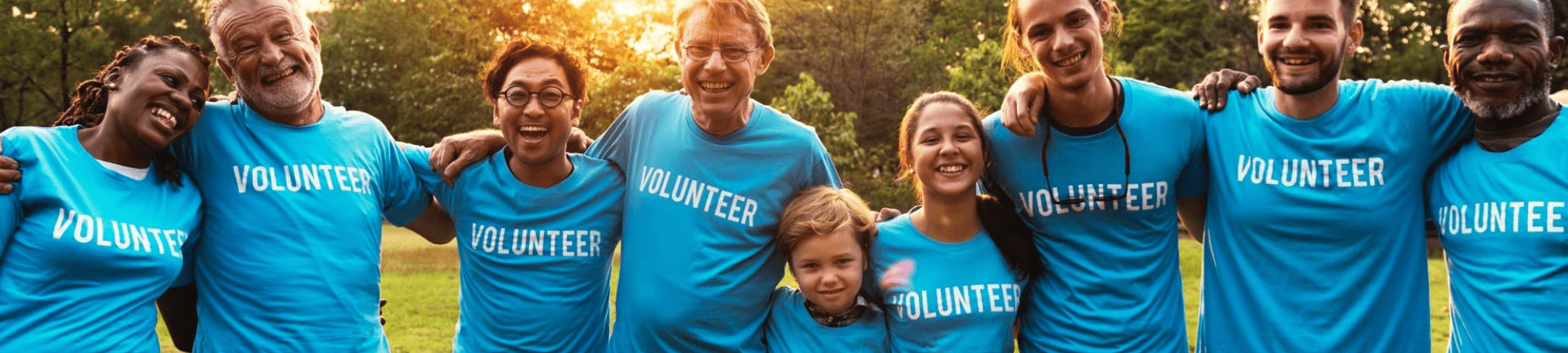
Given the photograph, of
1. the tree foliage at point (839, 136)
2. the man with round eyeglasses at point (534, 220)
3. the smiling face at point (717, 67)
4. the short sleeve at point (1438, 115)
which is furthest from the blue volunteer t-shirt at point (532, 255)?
the tree foliage at point (839, 136)

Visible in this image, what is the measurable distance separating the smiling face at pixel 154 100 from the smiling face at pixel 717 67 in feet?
6.01

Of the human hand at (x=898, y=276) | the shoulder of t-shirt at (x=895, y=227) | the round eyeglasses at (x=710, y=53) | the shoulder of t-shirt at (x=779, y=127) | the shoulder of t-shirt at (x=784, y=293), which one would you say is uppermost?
the round eyeglasses at (x=710, y=53)

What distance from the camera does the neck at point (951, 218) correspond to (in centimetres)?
460

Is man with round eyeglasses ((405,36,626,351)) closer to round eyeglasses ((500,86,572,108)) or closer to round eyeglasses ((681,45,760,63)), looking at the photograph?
round eyeglasses ((500,86,572,108))

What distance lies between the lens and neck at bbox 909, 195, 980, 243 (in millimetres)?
4598

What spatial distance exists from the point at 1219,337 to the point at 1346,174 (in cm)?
81

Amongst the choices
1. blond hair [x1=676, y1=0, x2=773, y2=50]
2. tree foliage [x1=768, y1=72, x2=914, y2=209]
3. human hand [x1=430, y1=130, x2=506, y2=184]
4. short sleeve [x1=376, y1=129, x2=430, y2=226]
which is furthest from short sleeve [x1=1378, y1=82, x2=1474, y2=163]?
tree foliage [x1=768, y1=72, x2=914, y2=209]

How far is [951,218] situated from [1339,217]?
1.45m

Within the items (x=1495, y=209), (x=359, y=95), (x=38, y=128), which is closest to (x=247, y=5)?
(x=38, y=128)

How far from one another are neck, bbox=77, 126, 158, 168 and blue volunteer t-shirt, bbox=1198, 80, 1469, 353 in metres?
4.11

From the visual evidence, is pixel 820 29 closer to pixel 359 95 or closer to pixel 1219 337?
pixel 359 95

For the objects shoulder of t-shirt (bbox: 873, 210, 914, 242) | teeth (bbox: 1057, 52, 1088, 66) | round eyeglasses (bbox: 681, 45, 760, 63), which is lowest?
shoulder of t-shirt (bbox: 873, 210, 914, 242)

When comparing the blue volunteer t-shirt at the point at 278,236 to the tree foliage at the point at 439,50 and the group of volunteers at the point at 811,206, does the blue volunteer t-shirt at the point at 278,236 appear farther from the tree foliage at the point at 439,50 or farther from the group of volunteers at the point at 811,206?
the tree foliage at the point at 439,50

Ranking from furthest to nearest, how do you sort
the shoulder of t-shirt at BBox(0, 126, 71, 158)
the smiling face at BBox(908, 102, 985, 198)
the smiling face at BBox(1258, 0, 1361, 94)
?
the smiling face at BBox(908, 102, 985, 198) < the smiling face at BBox(1258, 0, 1361, 94) < the shoulder of t-shirt at BBox(0, 126, 71, 158)
